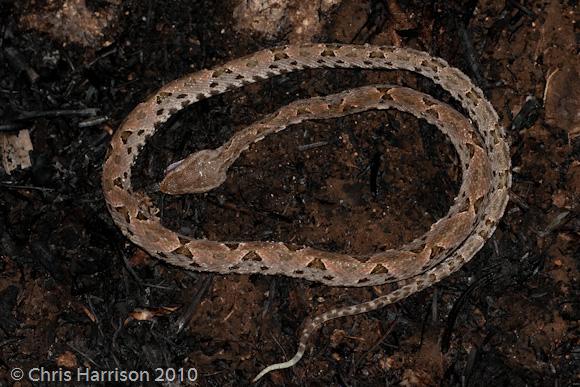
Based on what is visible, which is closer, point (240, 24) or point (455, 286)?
point (455, 286)

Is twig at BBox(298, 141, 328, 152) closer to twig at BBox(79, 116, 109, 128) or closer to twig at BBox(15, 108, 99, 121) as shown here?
twig at BBox(79, 116, 109, 128)

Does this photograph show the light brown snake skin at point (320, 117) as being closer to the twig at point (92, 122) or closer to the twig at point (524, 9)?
the twig at point (92, 122)

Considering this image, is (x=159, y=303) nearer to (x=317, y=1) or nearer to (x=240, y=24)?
(x=240, y=24)

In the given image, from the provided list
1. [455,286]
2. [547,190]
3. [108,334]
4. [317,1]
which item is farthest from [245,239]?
[547,190]

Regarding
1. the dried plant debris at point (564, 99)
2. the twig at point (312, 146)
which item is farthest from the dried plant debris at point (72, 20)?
the dried plant debris at point (564, 99)

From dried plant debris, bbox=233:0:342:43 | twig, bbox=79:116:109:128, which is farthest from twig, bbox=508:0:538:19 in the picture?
twig, bbox=79:116:109:128

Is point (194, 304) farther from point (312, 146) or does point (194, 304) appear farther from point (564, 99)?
point (564, 99)
